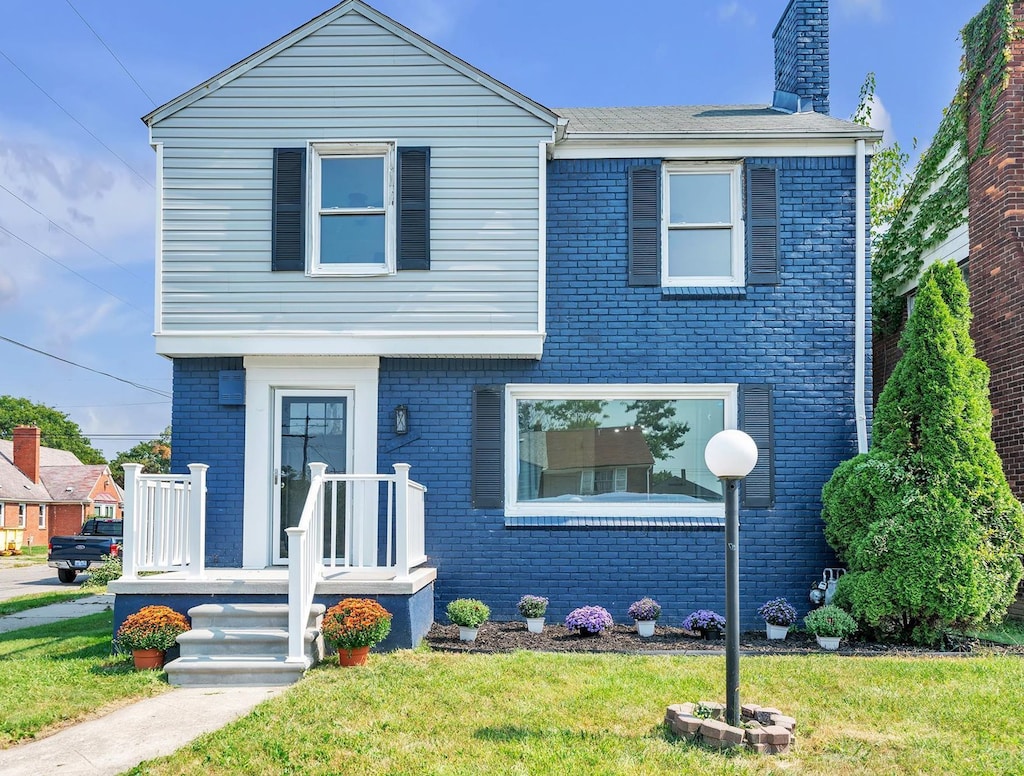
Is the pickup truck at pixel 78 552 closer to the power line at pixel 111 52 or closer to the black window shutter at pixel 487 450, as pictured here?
the power line at pixel 111 52

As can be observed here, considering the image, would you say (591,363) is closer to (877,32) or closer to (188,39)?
(188,39)

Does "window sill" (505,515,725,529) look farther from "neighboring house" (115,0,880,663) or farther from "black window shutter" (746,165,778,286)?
"black window shutter" (746,165,778,286)

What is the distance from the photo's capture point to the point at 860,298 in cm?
888

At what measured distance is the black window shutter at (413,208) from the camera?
8.52m

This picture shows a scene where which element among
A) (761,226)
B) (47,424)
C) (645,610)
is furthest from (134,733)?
(47,424)

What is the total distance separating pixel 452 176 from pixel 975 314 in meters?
5.98

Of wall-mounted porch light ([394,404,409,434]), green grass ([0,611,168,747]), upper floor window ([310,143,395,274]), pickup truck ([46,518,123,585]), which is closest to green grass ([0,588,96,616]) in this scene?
pickup truck ([46,518,123,585])

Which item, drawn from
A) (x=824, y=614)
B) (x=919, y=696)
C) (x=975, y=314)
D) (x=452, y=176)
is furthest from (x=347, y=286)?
(x=975, y=314)

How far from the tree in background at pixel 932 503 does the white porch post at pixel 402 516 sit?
397cm

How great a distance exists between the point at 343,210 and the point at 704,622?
525cm

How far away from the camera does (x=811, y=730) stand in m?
5.01

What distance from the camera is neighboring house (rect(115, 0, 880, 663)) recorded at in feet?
28.0

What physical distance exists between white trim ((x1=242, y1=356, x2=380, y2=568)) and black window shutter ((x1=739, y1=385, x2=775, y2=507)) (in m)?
3.69

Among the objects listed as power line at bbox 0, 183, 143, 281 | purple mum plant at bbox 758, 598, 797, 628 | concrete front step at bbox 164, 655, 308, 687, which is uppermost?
power line at bbox 0, 183, 143, 281
